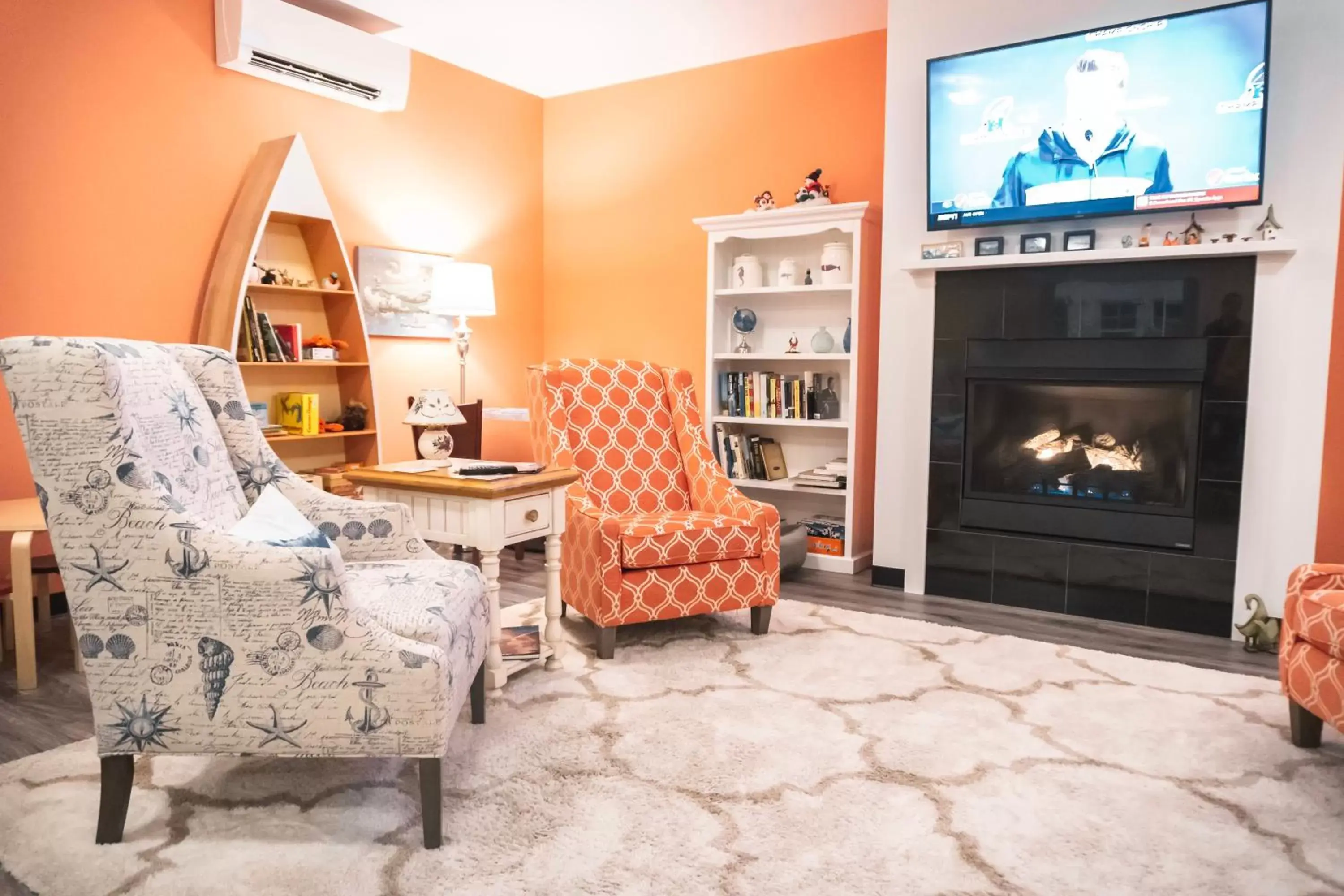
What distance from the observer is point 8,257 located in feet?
10.5

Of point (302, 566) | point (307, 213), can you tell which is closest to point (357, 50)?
point (307, 213)

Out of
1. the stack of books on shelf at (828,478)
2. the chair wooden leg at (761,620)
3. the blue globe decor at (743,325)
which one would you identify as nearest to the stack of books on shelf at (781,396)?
the blue globe decor at (743,325)

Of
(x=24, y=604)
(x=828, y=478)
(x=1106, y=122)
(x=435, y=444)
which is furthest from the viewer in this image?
(x=828, y=478)

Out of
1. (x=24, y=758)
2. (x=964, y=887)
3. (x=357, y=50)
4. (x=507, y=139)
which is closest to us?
(x=964, y=887)

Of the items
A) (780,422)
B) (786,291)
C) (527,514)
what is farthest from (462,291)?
(527,514)

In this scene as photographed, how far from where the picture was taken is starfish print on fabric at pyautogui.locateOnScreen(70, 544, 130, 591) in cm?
164

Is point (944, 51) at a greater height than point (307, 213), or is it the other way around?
point (944, 51)

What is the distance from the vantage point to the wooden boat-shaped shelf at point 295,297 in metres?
3.66

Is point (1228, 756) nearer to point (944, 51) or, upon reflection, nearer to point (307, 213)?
point (944, 51)

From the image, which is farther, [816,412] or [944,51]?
[816,412]

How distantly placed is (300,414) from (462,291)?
1.11 meters

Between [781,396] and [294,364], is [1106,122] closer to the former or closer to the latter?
[781,396]

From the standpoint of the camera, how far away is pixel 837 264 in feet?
14.0

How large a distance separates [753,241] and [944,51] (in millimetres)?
1377
